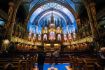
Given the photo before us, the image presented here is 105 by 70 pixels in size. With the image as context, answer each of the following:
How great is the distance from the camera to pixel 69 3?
1451 inches

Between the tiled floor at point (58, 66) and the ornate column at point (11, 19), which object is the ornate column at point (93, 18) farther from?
the tiled floor at point (58, 66)

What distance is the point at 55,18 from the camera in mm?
42094

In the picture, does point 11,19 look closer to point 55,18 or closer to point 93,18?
point 93,18

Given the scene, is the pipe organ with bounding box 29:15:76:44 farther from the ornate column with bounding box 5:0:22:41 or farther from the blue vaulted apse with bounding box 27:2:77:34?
the ornate column with bounding box 5:0:22:41

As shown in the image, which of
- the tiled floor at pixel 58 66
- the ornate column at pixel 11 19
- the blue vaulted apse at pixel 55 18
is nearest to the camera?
the tiled floor at pixel 58 66

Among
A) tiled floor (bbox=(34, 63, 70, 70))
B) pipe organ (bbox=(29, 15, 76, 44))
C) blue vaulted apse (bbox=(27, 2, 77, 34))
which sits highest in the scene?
blue vaulted apse (bbox=(27, 2, 77, 34))

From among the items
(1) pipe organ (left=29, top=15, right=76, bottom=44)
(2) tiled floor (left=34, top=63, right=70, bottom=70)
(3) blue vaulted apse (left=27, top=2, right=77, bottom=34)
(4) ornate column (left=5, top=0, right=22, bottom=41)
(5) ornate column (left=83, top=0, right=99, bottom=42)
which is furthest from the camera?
(3) blue vaulted apse (left=27, top=2, right=77, bottom=34)

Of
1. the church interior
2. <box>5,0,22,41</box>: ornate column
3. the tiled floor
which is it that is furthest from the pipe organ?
the tiled floor

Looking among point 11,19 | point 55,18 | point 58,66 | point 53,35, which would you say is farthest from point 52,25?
point 58,66

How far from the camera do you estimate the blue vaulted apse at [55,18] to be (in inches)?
1503

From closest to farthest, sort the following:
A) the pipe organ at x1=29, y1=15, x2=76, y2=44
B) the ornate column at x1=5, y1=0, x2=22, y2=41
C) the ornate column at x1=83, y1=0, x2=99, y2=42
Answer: the ornate column at x1=5, y1=0, x2=22, y2=41, the ornate column at x1=83, y1=0, x2=99, y2=42, the pipe organ at x1=29, y1=15, x2=76, y2=44

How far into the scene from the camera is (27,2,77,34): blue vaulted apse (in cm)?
3819

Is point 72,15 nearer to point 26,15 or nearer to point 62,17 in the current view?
point 62,17

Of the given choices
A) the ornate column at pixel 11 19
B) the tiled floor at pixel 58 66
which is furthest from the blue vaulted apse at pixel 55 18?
the tiled floor at pixel 58 66
